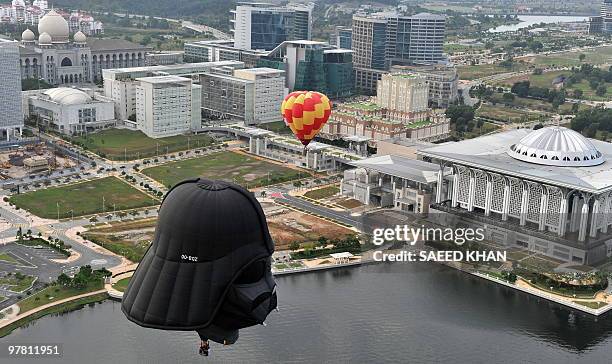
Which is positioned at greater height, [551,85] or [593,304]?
[551,85]

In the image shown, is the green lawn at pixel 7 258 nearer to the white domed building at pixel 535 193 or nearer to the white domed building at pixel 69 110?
the white domed building at pixel 535 193

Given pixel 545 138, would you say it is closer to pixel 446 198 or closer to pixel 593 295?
pixel 446 198

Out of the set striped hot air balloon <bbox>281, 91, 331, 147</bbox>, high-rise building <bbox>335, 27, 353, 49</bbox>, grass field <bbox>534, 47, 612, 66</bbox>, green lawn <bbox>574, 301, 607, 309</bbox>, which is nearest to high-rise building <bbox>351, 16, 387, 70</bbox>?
high-rise building <bbox>335, 27, 353, 49</bbox>

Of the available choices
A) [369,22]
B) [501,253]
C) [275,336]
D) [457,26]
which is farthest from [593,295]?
[457,26]

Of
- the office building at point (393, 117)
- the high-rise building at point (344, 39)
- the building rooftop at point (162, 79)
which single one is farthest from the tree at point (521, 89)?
the building rooftop at point (162, 79)

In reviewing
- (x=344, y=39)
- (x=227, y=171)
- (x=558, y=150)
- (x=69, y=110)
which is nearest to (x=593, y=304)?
(x=558, y=150)

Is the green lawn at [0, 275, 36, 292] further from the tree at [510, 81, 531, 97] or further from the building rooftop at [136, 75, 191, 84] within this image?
the tree at [510, 81, 531, 97]

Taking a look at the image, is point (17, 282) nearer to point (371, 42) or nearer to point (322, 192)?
point (322, 192)
